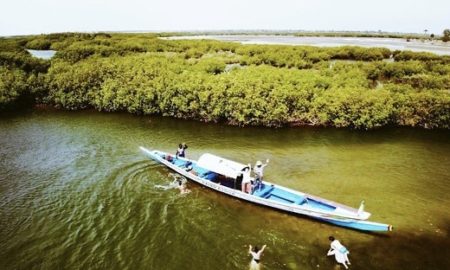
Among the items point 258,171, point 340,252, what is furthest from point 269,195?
point 340,252

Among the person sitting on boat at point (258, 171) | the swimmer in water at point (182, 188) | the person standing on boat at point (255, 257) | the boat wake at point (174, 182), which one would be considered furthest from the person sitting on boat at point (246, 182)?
the person standing on boat at point (255, 257)

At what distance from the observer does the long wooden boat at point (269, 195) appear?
65.9 feet

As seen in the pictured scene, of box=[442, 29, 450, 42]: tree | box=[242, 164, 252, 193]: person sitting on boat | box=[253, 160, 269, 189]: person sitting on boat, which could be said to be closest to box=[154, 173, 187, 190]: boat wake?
box=[242, 164, 252, 193]: person sitting on boat

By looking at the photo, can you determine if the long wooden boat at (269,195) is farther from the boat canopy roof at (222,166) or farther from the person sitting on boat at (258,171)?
the person sitting on boat at (258,171)

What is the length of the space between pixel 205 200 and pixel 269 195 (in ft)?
14.8

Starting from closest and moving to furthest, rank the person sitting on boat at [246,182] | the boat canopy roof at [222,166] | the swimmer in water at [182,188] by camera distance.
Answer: the person sitting on boat at [246,182] → the boat canopy roof at [222,166] → the swimmer in water at [182,188]

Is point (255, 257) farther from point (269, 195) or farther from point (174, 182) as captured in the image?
point (174, 182)

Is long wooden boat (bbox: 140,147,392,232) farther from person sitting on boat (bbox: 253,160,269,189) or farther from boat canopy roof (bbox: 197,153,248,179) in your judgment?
person sitting on boat (bbox: 253,160,269,189)

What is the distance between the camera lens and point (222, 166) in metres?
24.5

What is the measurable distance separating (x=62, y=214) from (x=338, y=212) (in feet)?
57.3

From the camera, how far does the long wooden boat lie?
2008 cm

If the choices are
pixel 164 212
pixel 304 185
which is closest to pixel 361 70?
pixel 304 185

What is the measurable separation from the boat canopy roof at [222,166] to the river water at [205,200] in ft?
6.39

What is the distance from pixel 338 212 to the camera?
807 inches
